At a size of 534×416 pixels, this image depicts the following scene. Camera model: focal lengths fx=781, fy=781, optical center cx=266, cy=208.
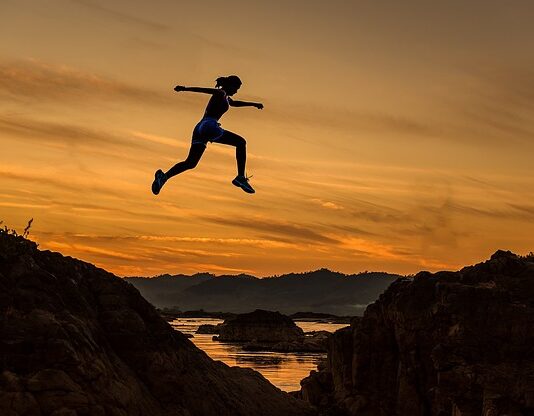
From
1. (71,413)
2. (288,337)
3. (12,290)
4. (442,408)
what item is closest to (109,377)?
(71,413)

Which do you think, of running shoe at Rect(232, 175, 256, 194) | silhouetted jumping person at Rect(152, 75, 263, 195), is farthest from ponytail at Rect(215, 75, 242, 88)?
running shoe at Rect(232, 175, 256, 194)

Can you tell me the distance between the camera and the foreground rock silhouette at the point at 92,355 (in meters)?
20.5

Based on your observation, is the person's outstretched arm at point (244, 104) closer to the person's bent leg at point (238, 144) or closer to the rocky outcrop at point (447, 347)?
the person's bent leg at point (238, 144)

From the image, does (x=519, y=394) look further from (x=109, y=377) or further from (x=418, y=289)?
(x=109, y=377)

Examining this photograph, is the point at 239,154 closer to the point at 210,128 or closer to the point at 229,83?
the point at 210,128

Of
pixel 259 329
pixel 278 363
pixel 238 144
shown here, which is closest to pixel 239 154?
pixel 238 144

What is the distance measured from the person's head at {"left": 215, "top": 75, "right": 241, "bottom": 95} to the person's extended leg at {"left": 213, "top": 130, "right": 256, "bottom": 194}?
1.16 meters

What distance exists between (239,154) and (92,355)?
7.04 meters

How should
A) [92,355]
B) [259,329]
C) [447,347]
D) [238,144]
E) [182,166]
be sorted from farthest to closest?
[259,329] → [447,347] → [92,355] → [238,144] → [182,166]

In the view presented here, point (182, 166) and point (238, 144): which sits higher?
point (238, 144)

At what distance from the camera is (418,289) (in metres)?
31.8

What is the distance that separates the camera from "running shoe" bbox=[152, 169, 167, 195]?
20328 mm

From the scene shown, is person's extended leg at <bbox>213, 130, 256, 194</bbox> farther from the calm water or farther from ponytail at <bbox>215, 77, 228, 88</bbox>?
the calm water

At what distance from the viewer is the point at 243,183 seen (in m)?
21.4
